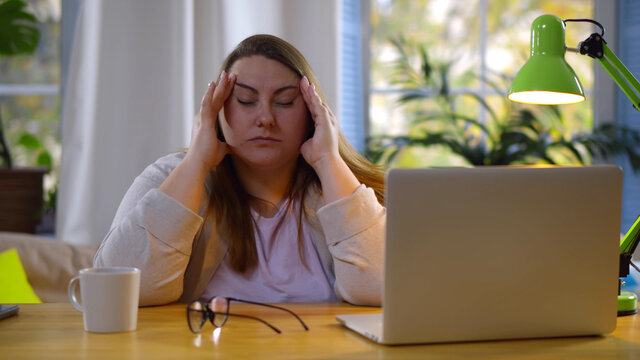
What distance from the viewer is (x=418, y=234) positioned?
2.84 ft

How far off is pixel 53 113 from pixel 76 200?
Answer: 0.62m

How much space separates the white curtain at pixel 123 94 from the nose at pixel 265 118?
1.21 metres

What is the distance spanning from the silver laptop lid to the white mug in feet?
1.27


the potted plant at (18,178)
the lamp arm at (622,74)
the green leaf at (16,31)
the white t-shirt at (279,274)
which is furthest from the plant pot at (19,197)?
the lamp arm at (622,74)

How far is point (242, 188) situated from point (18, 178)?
5.03ft

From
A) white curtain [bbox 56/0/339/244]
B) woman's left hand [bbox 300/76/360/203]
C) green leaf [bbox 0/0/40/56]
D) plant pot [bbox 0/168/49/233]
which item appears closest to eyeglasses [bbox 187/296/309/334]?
woman's left hand [bbox 300/76/360/203]

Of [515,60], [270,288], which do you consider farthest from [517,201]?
[515,60]

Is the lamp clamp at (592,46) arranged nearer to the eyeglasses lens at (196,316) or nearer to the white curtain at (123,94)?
the eyeglasses lens at (196,316)

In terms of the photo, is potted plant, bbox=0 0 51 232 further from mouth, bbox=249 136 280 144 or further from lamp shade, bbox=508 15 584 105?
lamp shade, bbox=508 15 584 105

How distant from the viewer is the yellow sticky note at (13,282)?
6.51 ft

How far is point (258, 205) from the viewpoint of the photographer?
159 cm

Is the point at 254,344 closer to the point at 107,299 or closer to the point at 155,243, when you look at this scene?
the point at 107,299

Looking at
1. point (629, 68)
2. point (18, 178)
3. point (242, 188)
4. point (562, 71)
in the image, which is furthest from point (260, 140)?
point (629, 68)

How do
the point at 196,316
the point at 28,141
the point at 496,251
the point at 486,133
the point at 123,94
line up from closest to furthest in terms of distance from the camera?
the point at 496,251, the point at 196,316, the point at 123,94, the point at 28,141, the point at 486,133
